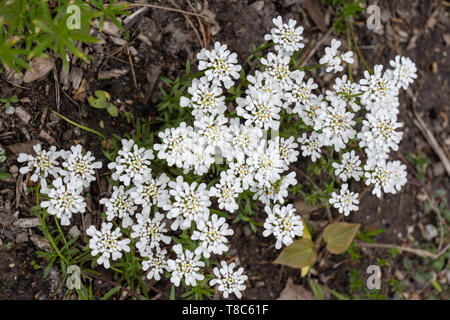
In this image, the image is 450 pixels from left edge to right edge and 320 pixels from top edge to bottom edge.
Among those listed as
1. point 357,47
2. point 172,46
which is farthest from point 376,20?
point 172,46

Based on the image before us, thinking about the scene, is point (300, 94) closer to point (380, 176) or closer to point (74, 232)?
point (380, 176)

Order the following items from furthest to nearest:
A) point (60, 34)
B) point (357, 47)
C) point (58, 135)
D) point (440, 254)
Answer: point (440, 254) → point (357, 47) → point (58, 135) → point (60, 34)

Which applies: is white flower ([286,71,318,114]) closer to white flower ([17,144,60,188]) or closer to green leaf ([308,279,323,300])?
white flower ([17,144,60,188])

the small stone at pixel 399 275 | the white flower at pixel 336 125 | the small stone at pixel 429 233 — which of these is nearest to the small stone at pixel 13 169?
the white flower at pixel 336 125

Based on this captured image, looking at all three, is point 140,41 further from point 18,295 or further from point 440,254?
point 440,254

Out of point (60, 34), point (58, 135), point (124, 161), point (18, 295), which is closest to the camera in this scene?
point (60, 34)

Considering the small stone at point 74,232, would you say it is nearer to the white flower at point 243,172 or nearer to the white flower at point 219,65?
the white flower at point 243,172

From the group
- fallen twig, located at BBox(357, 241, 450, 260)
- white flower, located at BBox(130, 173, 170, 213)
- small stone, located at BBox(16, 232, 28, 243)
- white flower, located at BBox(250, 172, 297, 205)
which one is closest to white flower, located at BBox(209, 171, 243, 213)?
white flower, located at BBox(250, 172, 297, 205)
